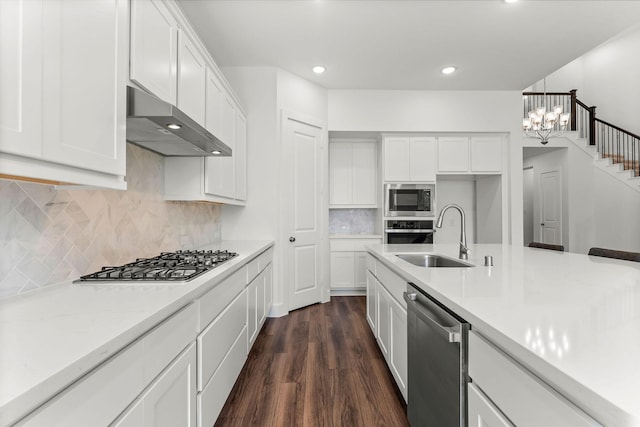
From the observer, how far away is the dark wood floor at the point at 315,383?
1.82 metres

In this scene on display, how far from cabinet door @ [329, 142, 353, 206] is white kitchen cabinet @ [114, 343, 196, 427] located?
3.87m

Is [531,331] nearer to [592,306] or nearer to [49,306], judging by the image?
[592,306]

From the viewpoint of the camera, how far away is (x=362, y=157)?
5.07 meters

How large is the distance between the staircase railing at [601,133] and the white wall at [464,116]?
2063 mm

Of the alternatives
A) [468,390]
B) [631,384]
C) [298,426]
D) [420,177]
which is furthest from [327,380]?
[420,177]

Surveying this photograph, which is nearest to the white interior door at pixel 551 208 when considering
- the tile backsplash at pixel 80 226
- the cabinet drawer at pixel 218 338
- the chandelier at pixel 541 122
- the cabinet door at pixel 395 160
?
the chandelier at pixel 541 122

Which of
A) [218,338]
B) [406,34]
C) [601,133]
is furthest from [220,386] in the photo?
[601,133]

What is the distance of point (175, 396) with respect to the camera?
114cm

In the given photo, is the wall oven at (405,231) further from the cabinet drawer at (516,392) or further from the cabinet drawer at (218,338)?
the cabinet drawer at (516,392)

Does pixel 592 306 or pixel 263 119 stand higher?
pixel 263 119

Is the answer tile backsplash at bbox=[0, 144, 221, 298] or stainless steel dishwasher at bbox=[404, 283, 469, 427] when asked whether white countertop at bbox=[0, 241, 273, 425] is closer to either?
tile backsplash at bbox=[0, 144, 221, 298]

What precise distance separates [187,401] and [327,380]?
1.21 metres

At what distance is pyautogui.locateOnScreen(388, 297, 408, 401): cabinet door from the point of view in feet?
5.74

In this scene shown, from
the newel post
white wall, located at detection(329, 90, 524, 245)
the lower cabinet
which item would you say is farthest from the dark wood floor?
the newel post
